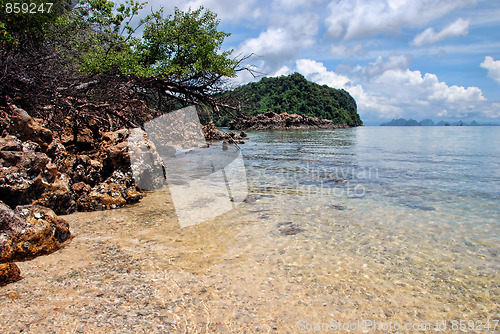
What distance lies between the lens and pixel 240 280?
152 inches

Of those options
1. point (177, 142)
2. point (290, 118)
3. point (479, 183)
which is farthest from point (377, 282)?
point (290, 118)

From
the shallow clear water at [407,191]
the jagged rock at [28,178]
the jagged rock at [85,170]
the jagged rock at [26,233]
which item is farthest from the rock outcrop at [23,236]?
the shallow clear water at [407,191]

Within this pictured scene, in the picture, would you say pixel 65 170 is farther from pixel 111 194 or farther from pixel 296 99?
pixel 296 99

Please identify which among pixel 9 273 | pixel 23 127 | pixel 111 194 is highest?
pixel 23 127

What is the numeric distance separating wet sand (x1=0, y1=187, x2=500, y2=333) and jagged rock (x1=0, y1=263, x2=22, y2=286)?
0.11 meters

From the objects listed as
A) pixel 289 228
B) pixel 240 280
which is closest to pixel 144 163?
pixel 289 228

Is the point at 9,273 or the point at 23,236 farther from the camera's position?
the point at 23,236

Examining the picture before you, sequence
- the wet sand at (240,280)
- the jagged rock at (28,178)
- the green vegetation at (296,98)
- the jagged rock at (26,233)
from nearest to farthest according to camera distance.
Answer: the wet sand at (240,280)
the jagged rock at (26,233)
the jagged rock at (28,178)
the green vegetation at (296,98)

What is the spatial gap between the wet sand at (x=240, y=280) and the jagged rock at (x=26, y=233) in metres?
0.16

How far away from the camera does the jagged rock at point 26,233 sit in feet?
12.7

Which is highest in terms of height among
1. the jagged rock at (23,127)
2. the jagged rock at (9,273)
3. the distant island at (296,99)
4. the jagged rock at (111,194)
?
the distant island at (296,99)

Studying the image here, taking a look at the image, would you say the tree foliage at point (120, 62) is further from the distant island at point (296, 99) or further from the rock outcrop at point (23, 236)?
the distant island at point (296, 99)

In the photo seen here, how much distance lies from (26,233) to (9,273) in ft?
2.34

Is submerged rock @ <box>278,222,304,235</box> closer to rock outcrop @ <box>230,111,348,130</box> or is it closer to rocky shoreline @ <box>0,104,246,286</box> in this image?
rocky shoreline @ <box>0,104,246,286</box>
